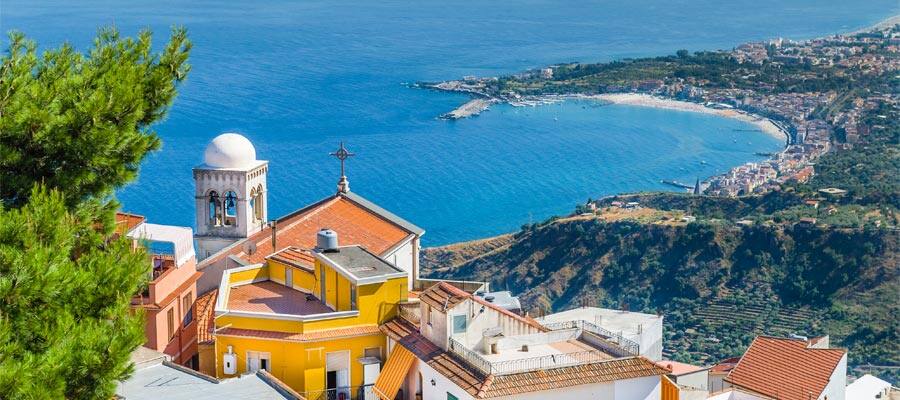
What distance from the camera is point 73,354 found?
8688mm

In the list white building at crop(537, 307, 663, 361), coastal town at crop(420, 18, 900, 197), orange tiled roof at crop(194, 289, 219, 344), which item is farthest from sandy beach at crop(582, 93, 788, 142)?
orange tiled roof at crop(194, 289, 219, 344)

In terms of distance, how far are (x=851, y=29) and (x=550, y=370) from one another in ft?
629

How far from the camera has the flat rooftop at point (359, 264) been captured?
16672mm

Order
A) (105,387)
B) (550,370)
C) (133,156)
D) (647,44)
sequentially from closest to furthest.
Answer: (105,387), (133,156), (550,370), (647,44)

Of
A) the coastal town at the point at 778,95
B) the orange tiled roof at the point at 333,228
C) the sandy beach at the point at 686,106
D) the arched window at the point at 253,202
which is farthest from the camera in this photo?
the sandy beach at the point at 686,106

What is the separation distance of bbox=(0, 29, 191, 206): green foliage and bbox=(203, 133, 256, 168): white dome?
1184cm

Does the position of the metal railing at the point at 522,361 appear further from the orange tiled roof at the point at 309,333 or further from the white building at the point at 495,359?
the orange tiled roof at the point at 309,333

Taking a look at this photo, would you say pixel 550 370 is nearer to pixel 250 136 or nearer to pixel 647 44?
pixel 250 136

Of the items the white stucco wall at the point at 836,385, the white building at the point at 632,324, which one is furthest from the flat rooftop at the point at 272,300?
the white stucco wall at the point at 836,385

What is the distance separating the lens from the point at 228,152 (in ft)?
74.0

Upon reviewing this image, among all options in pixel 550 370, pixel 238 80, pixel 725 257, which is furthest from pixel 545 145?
pixel 550 370

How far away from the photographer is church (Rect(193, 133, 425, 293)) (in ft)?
69.8

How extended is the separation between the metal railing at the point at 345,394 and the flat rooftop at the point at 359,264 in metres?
1.42

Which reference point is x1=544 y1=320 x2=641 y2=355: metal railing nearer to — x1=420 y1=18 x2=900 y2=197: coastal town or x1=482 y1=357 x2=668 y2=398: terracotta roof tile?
x1=482 y1=357 x2=668 y2=398: terracotta roof tile
